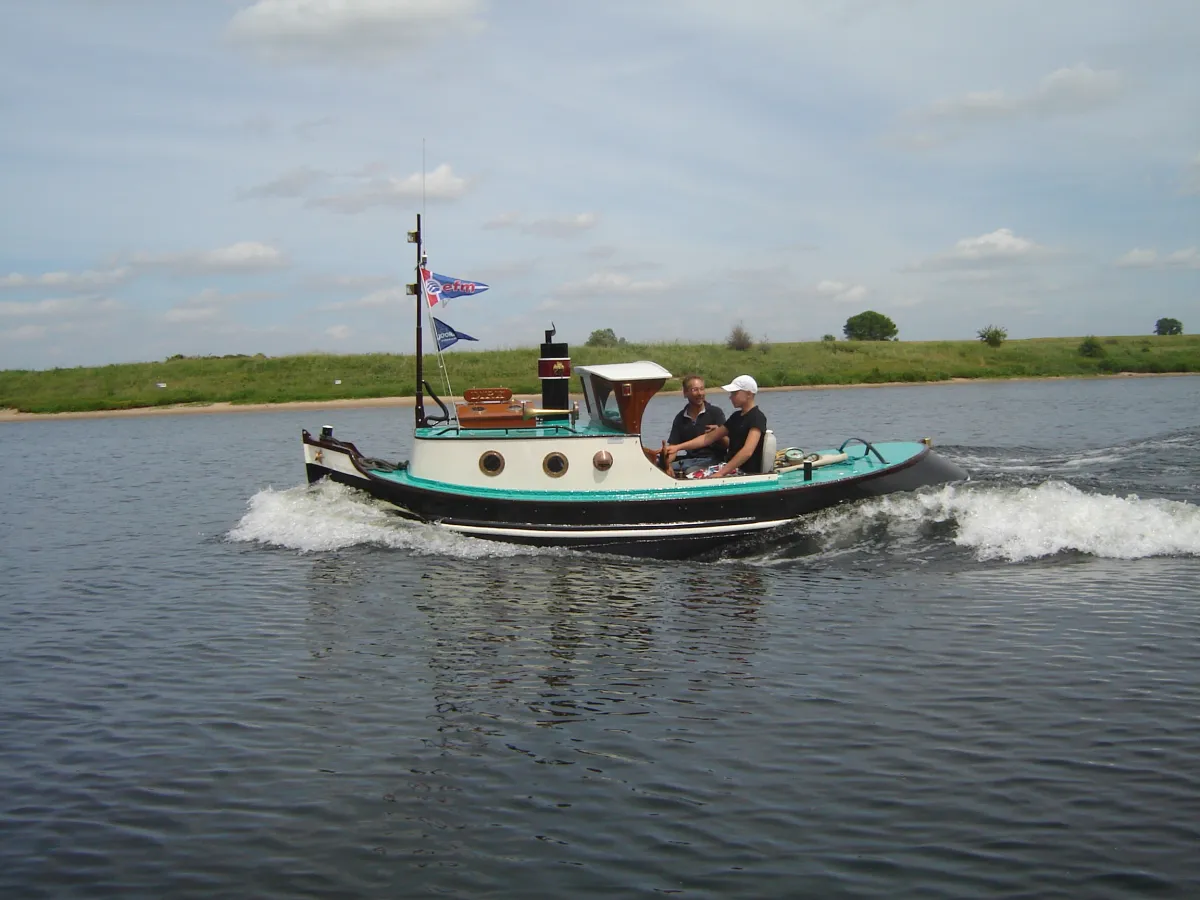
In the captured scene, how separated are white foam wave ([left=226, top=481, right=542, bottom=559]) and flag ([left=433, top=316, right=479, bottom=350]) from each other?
278cm

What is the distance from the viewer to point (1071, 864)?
6543mm

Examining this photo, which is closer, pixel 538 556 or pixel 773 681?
pixel 773 681

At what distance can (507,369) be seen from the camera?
223 feet

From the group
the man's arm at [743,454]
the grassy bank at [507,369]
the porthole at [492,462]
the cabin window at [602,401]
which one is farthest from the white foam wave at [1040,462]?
the grassy bank at [507,369]

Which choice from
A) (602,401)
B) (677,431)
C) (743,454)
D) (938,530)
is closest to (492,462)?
(602,401)

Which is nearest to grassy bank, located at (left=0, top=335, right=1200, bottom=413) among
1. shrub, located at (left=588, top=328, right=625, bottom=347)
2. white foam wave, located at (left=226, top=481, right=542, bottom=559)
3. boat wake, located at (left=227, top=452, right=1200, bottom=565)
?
shrub, located at (left=588, top=328, right=625, bottom=347)

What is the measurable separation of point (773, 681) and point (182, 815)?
4.97m

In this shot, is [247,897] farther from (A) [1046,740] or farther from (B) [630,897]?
(A) [1046,740]

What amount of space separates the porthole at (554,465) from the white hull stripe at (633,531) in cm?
82

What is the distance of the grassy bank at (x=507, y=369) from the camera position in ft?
213

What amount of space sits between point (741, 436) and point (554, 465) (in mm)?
2823

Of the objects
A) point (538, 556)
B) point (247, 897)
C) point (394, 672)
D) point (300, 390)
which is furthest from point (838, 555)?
point (300, 390)

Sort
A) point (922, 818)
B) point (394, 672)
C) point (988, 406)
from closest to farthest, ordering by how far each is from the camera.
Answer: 1. point (922, 818)
2. point (394, 672)
3. point (988, 406)

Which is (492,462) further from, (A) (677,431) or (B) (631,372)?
(A) (677,431)
